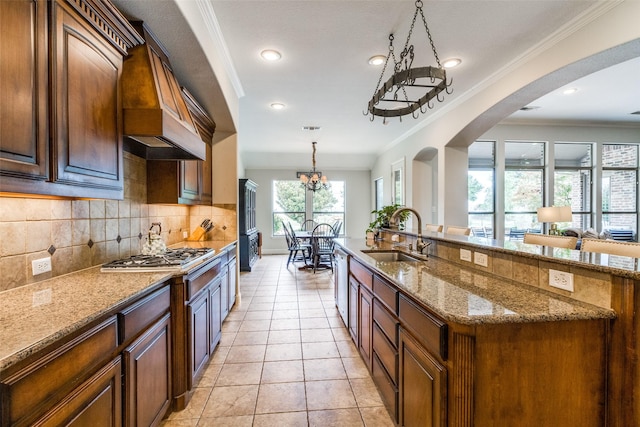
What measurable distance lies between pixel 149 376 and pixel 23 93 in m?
1.39

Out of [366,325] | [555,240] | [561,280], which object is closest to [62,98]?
[366,325]

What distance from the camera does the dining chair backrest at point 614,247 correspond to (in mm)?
1861

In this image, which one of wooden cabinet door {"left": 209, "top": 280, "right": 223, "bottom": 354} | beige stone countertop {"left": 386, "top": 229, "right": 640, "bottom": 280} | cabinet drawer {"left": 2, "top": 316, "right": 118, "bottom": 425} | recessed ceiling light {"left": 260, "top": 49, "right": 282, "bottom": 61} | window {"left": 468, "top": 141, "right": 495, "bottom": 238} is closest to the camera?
cabinet drawer {"left": 2, "top": 316, "right": 118, "bottom": 425}

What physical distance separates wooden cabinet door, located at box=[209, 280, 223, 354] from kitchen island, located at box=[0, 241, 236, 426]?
23 centimetres

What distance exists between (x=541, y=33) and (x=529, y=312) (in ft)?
9.32

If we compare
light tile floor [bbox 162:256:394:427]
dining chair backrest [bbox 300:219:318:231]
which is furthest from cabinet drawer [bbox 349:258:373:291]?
dining chair backrest [bbox 300:219:318:231]

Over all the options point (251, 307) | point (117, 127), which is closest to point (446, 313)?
point (117, 127)

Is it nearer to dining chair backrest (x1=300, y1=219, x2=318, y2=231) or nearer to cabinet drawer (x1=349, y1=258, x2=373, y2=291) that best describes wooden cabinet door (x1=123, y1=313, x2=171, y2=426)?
cabinet drawer (x1=349, y1=258, x2=373, y2=291)

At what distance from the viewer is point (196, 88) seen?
2.93 m

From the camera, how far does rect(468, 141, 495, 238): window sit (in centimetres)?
578

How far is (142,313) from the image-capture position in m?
1.48

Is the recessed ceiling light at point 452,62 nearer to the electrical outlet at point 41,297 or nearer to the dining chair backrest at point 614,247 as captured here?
the dining chair backrest at point 614,247

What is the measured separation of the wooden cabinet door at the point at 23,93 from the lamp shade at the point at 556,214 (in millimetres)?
5791

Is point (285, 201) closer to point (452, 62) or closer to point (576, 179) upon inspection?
point (452, 62)
